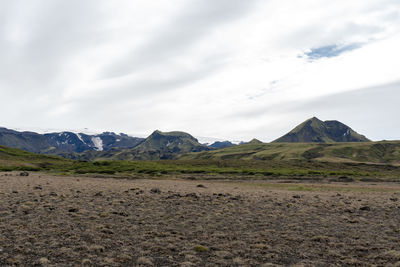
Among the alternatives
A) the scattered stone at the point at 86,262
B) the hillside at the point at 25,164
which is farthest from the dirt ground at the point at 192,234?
the hillside at the point at 25,164

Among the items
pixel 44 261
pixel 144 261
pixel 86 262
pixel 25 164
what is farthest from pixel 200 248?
pixel 25 164

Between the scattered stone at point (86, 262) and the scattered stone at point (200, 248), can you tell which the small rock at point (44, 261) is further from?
the scattered stone at point (200, 248)

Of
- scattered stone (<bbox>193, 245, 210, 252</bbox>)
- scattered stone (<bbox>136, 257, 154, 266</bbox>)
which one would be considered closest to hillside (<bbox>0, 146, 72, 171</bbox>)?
scattered stone (<bbox>136, 257, 154, 266</bbox>)

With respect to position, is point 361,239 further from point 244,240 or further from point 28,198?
point 28,198

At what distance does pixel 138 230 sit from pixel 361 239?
14785mm

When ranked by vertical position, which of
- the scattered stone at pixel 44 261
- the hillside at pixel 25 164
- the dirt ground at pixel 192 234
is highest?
the scattered stone at pixel 44 261

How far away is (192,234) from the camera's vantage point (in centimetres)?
1841

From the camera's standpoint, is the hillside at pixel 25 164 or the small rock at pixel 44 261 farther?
the hillside at pixel 25 164

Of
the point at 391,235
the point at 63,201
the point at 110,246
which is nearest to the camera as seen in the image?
the point at 110,246

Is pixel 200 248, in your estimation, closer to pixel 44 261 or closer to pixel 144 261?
pixel 144 261

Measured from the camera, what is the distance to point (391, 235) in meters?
18.7

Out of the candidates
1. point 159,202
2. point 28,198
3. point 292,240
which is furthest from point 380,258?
point 28,198

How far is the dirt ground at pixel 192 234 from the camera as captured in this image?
13.8 meters

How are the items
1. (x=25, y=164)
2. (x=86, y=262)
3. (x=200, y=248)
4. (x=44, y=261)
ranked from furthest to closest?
(x=25, y=164), (x=200, y=248), (x=86, y=262), (x=44, y=261)
